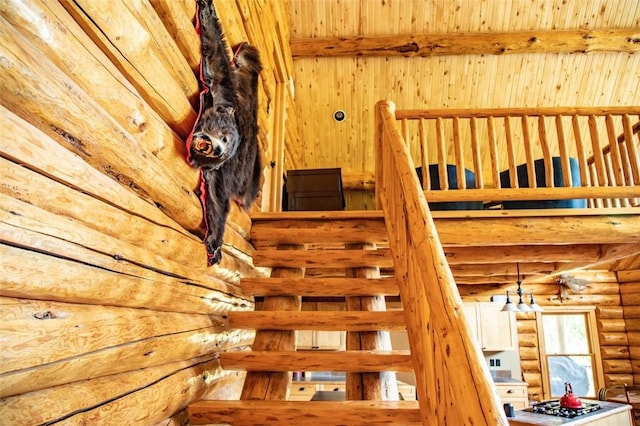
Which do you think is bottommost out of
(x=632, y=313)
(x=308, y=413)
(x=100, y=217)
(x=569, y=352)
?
(x=569, y=352)

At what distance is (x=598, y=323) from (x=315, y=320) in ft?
20.4

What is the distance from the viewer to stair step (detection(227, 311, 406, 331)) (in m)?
2.16

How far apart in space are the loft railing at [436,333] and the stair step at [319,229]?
0.91 meters

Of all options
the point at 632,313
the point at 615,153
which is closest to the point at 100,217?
the point at 615,153

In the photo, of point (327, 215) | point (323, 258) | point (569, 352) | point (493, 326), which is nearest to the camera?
point (323, 258)

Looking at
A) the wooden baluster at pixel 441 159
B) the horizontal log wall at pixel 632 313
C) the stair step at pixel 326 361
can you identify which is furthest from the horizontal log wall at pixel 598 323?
the stair step at pixel 326 361

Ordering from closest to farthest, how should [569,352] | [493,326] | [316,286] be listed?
[316,286]
[493,326]
[569,352]

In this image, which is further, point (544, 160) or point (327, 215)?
point (544, 160)

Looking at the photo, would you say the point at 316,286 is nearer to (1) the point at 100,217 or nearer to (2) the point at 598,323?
(1) the point at 100,217

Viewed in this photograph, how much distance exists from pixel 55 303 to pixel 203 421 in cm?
101

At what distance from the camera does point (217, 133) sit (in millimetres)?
1886

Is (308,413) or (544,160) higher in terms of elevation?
(544,160)

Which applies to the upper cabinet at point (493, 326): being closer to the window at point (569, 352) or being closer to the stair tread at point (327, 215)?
the window at point (569, 352)

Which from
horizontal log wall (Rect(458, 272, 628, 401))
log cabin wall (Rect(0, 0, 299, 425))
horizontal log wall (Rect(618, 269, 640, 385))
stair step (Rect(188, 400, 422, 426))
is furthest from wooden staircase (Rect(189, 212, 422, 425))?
horizontal log wall (Rect(618, 269, 640, 385))
